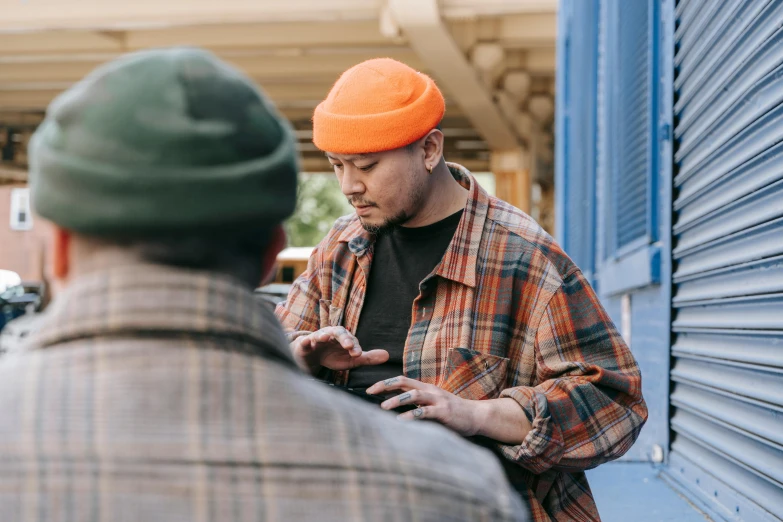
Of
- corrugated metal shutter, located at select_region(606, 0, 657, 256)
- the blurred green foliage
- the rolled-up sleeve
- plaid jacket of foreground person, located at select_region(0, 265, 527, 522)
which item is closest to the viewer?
plaid jacket of foreground person, located at select_region(0, 265, 527, 522)

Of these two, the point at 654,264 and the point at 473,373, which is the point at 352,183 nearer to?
the point at 473,373

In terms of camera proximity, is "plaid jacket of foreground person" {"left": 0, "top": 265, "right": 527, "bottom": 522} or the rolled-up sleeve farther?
the rolled-up sleeve

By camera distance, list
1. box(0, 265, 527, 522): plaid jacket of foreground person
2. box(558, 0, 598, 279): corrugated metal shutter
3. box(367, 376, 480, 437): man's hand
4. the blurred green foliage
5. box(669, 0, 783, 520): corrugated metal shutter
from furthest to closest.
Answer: the blurred green foliage → box(558, 0, 598, 279): corrugated metal shutter → box(669, 0, 783, 520): corrugated metal shutter → box(367, 376, 480, 437): man's hand → box(0, 265, 527, 522): plaid jacket of foreground person

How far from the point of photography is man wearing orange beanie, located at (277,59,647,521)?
2389mm

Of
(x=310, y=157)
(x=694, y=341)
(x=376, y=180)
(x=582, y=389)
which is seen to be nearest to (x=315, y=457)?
(x=582, y=389)

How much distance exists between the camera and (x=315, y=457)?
42.6 inches

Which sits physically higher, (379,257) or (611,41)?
(611,41)

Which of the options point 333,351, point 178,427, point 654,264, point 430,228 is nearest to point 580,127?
point 654,264

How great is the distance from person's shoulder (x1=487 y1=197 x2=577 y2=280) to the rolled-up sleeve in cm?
5

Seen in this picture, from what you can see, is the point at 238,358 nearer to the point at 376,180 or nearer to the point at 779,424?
the point at 376,180

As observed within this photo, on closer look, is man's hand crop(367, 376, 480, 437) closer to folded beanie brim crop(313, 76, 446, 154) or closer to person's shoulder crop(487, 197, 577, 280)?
person's shoulder crop(487, 197, 577, 280)

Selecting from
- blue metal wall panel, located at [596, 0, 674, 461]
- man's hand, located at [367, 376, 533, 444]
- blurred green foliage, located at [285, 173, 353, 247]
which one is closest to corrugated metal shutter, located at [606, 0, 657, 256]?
blue metal wall panel, located at [596, 0, 674, 461]

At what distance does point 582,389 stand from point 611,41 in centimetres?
521

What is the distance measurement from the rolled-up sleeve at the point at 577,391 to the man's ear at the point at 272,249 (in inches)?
49.7
